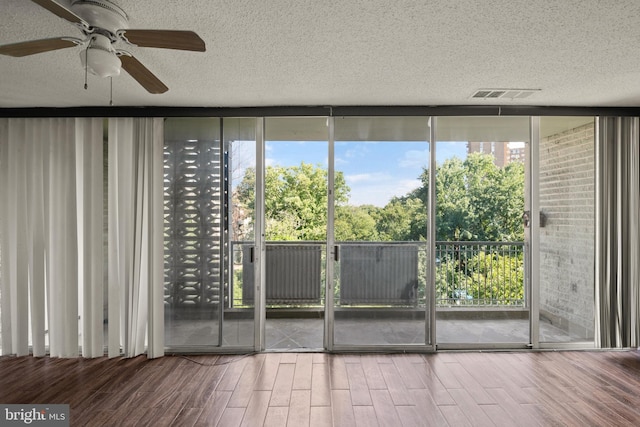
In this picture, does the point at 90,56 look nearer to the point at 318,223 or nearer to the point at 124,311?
the point at 124,311

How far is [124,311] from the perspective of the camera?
3494 mm

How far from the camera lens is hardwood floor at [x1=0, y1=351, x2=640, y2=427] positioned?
2.45 m

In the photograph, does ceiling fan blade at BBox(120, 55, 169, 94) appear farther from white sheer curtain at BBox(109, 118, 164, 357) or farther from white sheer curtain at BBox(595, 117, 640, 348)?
white sheer curtain at BBox(595, 117, 640, 348)

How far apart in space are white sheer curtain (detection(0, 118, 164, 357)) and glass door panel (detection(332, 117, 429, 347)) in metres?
1.78

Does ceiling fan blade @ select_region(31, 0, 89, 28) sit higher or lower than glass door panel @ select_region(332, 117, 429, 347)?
higher

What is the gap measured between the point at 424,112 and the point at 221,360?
9.85 ft

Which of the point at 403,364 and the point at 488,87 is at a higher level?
the point at 488,87

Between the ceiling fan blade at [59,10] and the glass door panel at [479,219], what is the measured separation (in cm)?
300

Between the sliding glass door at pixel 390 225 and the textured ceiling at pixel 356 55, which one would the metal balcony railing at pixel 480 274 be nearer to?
the sliding glass door at pixel 390 225

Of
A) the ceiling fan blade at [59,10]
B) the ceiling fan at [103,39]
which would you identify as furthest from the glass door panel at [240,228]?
the ceiling fan blade at [59,10]

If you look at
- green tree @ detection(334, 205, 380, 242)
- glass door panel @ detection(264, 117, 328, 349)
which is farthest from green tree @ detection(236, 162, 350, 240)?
green tree @ detection(334, 205, 380, 242)

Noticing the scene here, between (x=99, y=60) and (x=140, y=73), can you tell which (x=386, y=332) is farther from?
(x=99, y=60)

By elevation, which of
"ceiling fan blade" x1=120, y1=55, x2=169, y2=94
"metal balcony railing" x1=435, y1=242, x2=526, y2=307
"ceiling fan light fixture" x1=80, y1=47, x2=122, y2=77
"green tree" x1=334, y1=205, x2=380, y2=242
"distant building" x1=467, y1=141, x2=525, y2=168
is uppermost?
"ceiling fan blade" x1=120, y1=55, x2=169, y2=94

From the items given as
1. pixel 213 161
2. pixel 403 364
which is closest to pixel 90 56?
pixel 213 161
